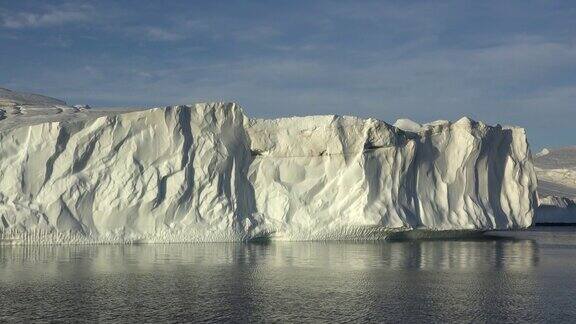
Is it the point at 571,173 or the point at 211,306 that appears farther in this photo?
the point at 571,173

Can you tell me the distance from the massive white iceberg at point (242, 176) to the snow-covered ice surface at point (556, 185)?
1788 cm

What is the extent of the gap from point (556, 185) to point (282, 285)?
4220cm

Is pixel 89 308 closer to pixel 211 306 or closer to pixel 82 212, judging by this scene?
pixel 211 306

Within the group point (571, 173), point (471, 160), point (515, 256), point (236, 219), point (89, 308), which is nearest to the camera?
point (89, 308)

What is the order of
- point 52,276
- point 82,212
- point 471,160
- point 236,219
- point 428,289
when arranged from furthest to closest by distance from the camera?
point 471,160 → point 236,219 → point 82,212 → point 52,276 → point 428,289

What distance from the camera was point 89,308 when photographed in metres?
8.73

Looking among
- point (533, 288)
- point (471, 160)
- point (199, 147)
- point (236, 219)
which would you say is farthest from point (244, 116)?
point (533, 288)

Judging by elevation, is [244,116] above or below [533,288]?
above

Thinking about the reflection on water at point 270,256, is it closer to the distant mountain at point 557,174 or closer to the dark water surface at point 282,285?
the dark water surface at point 282,285

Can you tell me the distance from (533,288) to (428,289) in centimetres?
175

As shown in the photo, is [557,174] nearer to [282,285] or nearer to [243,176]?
[243,176]

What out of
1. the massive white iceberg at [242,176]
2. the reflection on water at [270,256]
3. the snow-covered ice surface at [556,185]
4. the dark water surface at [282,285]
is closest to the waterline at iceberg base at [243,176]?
the massive white iceberg at [242,176]

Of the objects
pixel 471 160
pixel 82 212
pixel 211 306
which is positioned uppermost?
pixel 471 160

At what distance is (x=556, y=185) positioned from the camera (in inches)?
1906
